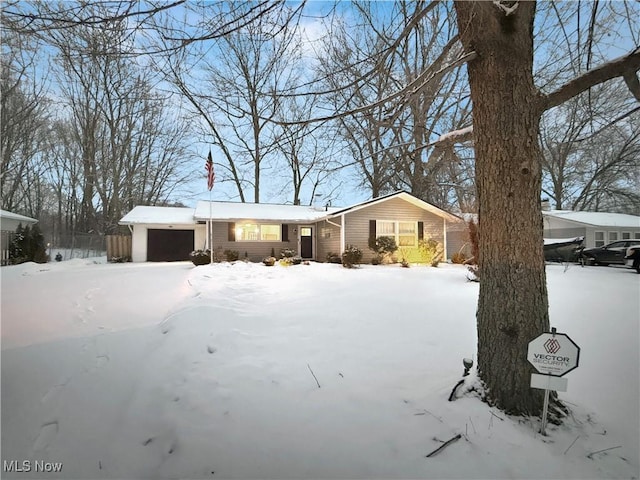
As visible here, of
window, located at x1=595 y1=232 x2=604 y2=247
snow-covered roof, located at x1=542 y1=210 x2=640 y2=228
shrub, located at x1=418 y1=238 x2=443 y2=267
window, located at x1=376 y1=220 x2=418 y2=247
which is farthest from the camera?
window, located at x1=595 y1=232 x2=604 y2=247

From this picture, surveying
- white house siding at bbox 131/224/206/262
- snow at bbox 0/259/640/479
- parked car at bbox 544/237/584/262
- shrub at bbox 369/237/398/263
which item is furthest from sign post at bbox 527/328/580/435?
white house siding at bbox 131/224/206/262

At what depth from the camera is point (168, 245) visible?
16375 millimetres

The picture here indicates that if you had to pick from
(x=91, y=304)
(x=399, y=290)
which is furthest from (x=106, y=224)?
(x=399, y=290)

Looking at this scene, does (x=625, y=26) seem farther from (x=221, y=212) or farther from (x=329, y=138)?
(x=221, y=212)

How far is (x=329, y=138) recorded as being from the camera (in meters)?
4.49

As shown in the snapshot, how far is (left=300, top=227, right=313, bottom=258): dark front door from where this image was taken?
17719 mm

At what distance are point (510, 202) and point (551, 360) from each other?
124cm

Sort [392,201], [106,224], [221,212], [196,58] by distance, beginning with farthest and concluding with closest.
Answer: [106,224] < [221,212] < [392,201] < [196,58]

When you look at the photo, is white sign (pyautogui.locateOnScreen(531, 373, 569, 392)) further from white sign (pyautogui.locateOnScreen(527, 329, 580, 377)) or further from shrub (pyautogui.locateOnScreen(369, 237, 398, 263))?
shrub (pyautogui.locateOnScreen(369, 237, 398, 263))

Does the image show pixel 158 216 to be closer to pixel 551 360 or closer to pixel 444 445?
pixel 444 445

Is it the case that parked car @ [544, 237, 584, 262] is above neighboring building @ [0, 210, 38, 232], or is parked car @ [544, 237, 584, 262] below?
below

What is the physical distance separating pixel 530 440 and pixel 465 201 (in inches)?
514
